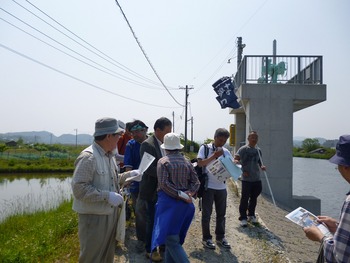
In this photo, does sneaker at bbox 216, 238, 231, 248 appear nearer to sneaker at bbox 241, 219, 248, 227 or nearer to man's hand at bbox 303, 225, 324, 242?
sneaker at bbox 241, 219, 248, 227

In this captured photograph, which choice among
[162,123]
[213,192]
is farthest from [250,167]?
[162,123]

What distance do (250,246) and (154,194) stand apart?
2053mm

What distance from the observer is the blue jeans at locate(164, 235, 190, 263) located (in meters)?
3.26

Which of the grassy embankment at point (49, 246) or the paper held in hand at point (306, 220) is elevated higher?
the paper held in hand at point (306, 220)

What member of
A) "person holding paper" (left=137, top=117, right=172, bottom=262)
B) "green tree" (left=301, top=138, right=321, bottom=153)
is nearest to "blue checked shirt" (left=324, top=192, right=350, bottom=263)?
"person holding paper" (left=137, top=117, right=172, bottom=262)

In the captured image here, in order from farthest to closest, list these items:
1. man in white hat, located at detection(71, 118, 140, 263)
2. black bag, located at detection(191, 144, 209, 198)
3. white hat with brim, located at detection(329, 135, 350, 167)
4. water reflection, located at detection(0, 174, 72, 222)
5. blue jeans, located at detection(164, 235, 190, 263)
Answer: water reflection, located at detection(0, 174, 72, 222), black bag, located at detection(191, 144, 209, 198), blue jeans, located at detection(164, 235, 190, 263), man in white hat, located at detection(71, 118, 140, 263), white hat with brim, located at detection(329, 135, 350, 167)

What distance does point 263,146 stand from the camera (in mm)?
9852

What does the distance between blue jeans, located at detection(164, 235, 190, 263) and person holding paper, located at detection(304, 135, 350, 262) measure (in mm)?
1437

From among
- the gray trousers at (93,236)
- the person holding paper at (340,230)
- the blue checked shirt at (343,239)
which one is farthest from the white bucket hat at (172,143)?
the blue checked shirt at (343,239)

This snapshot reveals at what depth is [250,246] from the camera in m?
5.08

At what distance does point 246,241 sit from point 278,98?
585 centimetres

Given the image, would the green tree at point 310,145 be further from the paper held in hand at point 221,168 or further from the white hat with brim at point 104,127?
the white hat with brim at point 104,127

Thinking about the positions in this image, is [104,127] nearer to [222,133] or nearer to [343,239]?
[343,239]

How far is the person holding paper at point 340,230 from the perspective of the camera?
1827mm
